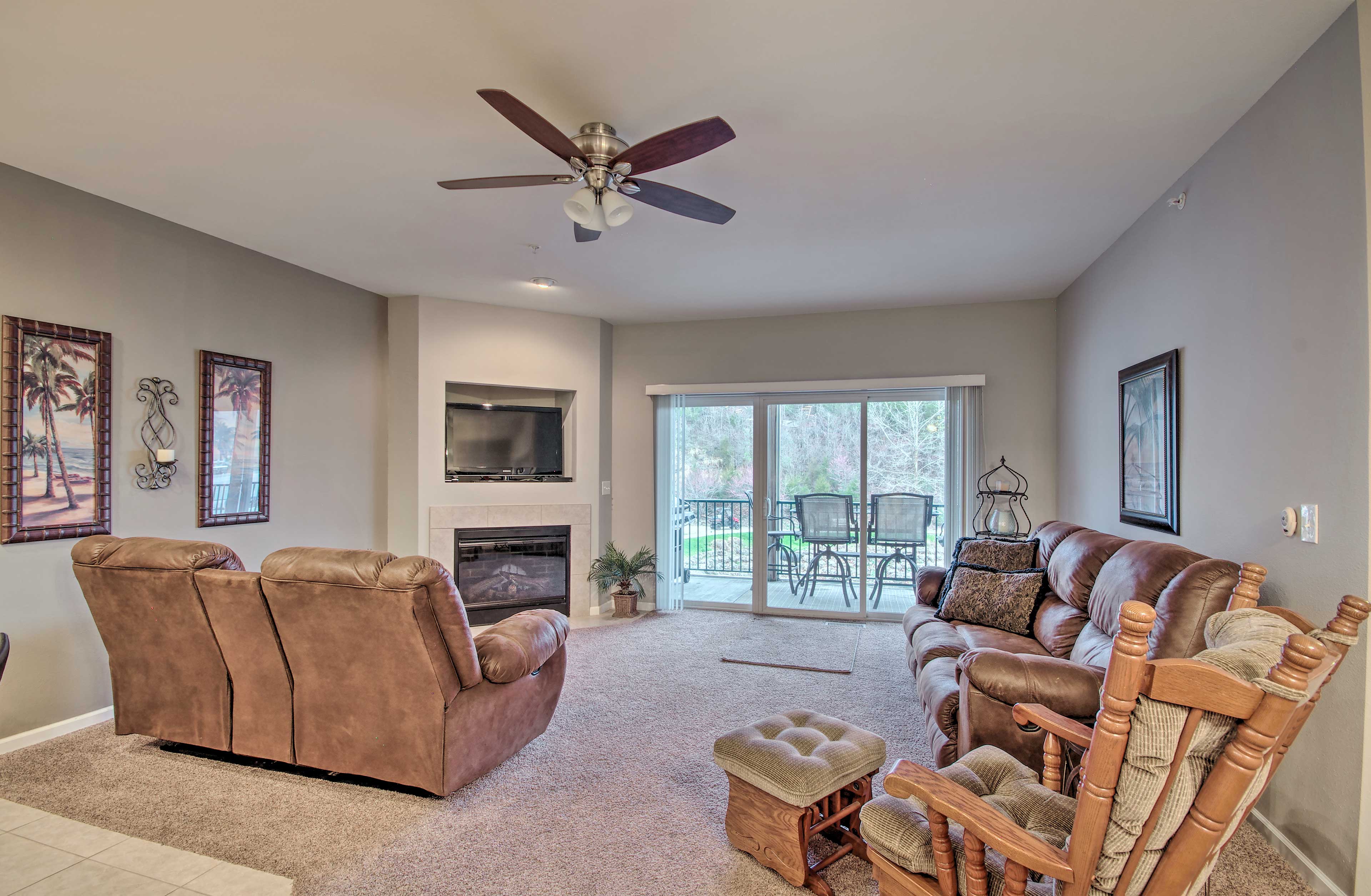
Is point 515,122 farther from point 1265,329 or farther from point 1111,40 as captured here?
point 1265,329

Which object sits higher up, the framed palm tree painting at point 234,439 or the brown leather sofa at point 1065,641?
the framed palm tree painting at point 234,439

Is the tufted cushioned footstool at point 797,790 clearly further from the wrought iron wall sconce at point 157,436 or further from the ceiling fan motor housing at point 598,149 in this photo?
the wrought iron wall sconce at point 157,436

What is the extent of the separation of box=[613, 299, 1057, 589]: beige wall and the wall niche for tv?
535 mm

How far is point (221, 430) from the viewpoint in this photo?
3932mm

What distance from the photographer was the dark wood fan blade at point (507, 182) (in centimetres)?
236

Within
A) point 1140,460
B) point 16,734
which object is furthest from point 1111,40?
point 16,734

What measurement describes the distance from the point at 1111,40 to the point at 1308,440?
1382mm

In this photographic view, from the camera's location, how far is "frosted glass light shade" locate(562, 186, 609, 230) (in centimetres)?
244

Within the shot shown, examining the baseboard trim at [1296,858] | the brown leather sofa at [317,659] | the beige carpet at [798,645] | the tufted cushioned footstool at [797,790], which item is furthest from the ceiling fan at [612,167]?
the beige carpet at [798,645]

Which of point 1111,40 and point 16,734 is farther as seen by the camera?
point 16,734

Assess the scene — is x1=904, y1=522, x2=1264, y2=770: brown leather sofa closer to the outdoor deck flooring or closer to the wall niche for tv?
the outdoor deck flooring

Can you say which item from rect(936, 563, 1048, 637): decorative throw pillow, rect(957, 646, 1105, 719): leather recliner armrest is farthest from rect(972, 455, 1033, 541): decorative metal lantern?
rect(957, 646, 1105, 719): leather recliner armrest

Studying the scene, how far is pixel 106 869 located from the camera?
209 centimetres

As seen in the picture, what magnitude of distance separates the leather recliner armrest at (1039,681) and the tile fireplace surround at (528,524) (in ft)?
12.5
